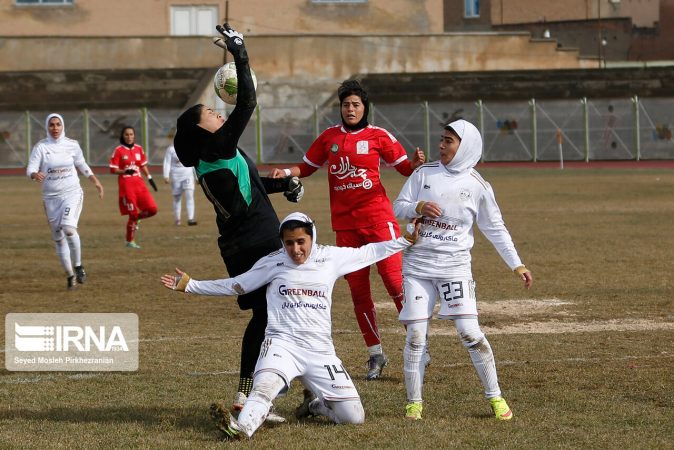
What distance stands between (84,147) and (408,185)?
155 ft

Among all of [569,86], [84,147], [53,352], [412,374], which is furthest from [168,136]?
[412,374]

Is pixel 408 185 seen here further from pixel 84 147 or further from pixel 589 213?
pixel 84 147

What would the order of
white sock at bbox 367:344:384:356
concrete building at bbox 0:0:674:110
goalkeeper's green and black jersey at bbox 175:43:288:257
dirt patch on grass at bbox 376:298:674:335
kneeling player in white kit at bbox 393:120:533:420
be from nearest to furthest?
goalkeeper's green and black jersey at bbox 175:43:288:257, kneeling player in white kit at bbox 393:120:533:420, white sock at bbox 367:344:384:356, dirt patch on grass at bbox 376:298:674:335, concrete building at bbox 0:0:674:110

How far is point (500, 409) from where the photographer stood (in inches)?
333

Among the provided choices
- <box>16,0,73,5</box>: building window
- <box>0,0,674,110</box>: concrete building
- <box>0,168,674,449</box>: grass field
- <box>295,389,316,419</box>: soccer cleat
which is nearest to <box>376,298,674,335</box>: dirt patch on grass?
<box>0,168,674,449</box>: grass field

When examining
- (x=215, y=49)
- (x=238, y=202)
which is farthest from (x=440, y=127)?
(x=238, y=202)

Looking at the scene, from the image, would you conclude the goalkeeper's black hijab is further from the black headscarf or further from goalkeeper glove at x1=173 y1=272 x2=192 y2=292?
the black headscarf

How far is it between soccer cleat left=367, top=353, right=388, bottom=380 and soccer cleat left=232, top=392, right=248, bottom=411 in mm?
1869

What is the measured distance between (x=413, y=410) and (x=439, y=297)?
0.86 meters

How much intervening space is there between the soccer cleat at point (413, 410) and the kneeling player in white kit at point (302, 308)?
379mm

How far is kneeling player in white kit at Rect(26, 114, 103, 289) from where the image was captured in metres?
16.8

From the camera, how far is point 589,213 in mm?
27328

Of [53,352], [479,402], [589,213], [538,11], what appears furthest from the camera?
[538,11]

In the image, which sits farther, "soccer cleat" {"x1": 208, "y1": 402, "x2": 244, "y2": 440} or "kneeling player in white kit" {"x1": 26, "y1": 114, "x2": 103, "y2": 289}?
"kneeling player in white kit" {"x1": 26, "y1": 114, "x2": 103, "y2": 289}
